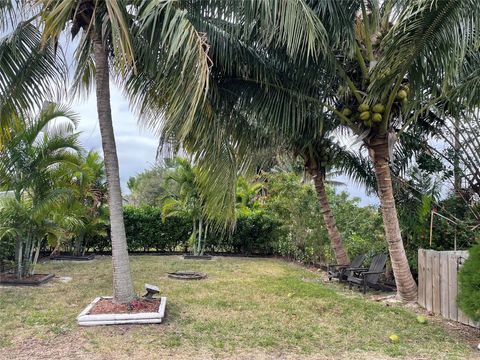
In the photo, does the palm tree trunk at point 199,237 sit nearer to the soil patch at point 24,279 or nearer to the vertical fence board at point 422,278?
the soil patch at point 24,279

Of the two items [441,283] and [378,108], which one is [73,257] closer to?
[378,108]

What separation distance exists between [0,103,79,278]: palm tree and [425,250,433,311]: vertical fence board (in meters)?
7.02

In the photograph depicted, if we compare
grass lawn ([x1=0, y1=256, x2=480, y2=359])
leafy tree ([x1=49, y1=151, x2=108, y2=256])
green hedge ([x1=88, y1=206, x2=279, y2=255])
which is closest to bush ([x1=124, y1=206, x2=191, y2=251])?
green hedge ([x1=88, y1=206, x2=279, y2=255])

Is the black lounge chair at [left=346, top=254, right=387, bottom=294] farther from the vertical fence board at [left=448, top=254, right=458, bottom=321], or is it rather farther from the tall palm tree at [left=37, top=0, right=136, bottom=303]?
the tall palm tree at [left=37, top=0, right=136, bottom=303]

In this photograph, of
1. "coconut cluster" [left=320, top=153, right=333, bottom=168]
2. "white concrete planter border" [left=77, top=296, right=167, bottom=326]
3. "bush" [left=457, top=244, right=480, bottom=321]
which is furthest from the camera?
"coconut cluster" [left=320, top=153, right=333, bottom=168]

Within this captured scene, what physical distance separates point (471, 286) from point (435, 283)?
1.75 m

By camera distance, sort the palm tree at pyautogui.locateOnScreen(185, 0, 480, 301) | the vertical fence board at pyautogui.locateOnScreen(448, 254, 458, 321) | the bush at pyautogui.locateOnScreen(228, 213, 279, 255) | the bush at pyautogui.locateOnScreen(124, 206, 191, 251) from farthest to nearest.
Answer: the bush at pyautogui.locateOnScreen(228, 213, 279, 255) → the bush at pyautogui.locateOnScreen(124, 206, 191, 251) → the vertical fence board at pyautogui.locateOnScreen(448, 254, 458, 321) → the palm tree at pyautogui.locateOnScreen(185, 0, 480, 301)

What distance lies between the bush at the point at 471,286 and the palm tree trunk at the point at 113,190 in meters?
4.45

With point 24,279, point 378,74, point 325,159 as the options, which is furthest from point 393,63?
point 24,279

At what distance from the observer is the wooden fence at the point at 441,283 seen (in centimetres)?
613

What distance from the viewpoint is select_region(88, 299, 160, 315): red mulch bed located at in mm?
5804

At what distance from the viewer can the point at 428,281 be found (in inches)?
272

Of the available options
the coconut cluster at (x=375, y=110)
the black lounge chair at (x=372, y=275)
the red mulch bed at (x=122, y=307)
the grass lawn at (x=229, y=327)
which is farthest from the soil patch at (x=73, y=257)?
the coconut cluster at (x=375, y=110)

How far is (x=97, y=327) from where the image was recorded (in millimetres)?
5477
